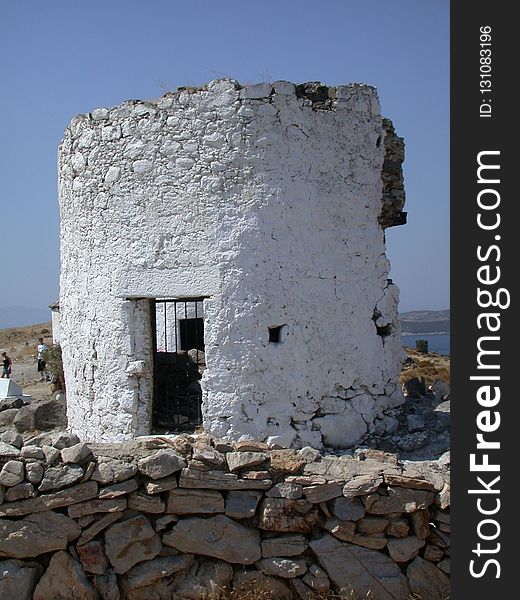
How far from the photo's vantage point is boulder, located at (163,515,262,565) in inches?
177

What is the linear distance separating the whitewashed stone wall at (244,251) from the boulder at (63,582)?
9.14 ft

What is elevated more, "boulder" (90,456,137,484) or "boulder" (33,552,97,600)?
"boulder" (90,456,137,484)

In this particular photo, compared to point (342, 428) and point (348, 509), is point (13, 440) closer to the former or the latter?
point (348, 509)

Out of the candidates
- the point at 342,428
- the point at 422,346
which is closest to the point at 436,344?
the point at 422,346

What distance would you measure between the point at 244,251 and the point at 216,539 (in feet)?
11.1

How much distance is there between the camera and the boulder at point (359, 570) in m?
4.52

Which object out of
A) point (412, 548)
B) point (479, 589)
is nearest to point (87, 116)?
point (412, 548)

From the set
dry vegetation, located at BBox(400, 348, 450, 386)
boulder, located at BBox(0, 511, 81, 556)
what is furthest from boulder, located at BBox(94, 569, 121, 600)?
dry vegetation, located at BBox(400, 348, 450, 386)

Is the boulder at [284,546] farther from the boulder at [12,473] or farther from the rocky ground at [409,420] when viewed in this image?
the rocky ground at [409,420]

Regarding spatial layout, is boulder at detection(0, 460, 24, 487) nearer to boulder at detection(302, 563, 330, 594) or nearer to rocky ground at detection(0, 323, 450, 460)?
boulder at detection(302, 563, 330, 594)

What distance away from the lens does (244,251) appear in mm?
7090

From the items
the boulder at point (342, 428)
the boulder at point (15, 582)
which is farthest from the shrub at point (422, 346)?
the boulder at point (15, 582)

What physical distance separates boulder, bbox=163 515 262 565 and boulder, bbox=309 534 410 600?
17.3 inches

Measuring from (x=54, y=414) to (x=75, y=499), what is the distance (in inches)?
224
